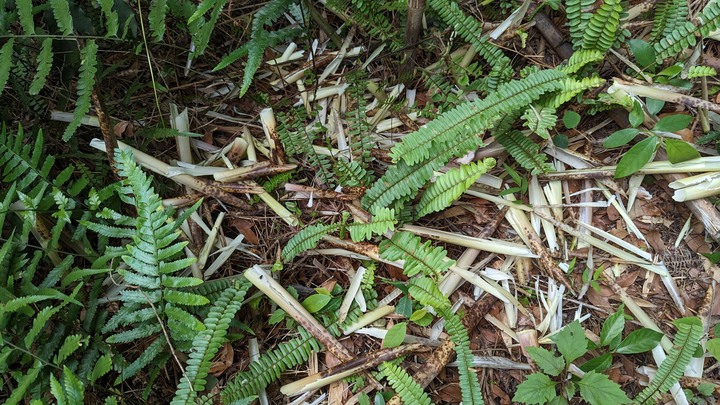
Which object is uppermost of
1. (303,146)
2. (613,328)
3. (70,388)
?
(303,146)

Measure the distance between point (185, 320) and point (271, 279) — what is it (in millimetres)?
366

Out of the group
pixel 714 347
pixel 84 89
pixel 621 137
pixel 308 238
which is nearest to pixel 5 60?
pixel 84 89

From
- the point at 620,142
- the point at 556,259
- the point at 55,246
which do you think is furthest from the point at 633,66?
the point at 55,246

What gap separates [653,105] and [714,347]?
95cm

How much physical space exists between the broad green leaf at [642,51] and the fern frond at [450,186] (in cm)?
79

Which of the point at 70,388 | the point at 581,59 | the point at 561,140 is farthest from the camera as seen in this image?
the point at 561,140

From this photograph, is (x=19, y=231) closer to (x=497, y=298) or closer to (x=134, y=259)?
(x=134, y=259)

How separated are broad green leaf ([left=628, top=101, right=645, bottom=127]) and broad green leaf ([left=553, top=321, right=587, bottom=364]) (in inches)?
32.7

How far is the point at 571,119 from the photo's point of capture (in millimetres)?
2184

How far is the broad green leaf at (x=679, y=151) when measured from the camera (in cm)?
206

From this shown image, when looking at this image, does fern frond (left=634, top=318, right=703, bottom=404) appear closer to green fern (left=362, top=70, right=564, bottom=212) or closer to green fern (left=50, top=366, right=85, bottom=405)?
green fern (left=362, top=70, right=564, bottom=212)

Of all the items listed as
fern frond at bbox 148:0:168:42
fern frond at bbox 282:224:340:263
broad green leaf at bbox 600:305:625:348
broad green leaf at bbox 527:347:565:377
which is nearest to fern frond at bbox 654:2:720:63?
broad green leaf at bbox 600:305:625:348

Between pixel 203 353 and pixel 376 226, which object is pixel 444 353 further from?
pixel 203 353

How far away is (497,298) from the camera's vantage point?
7.27ft
